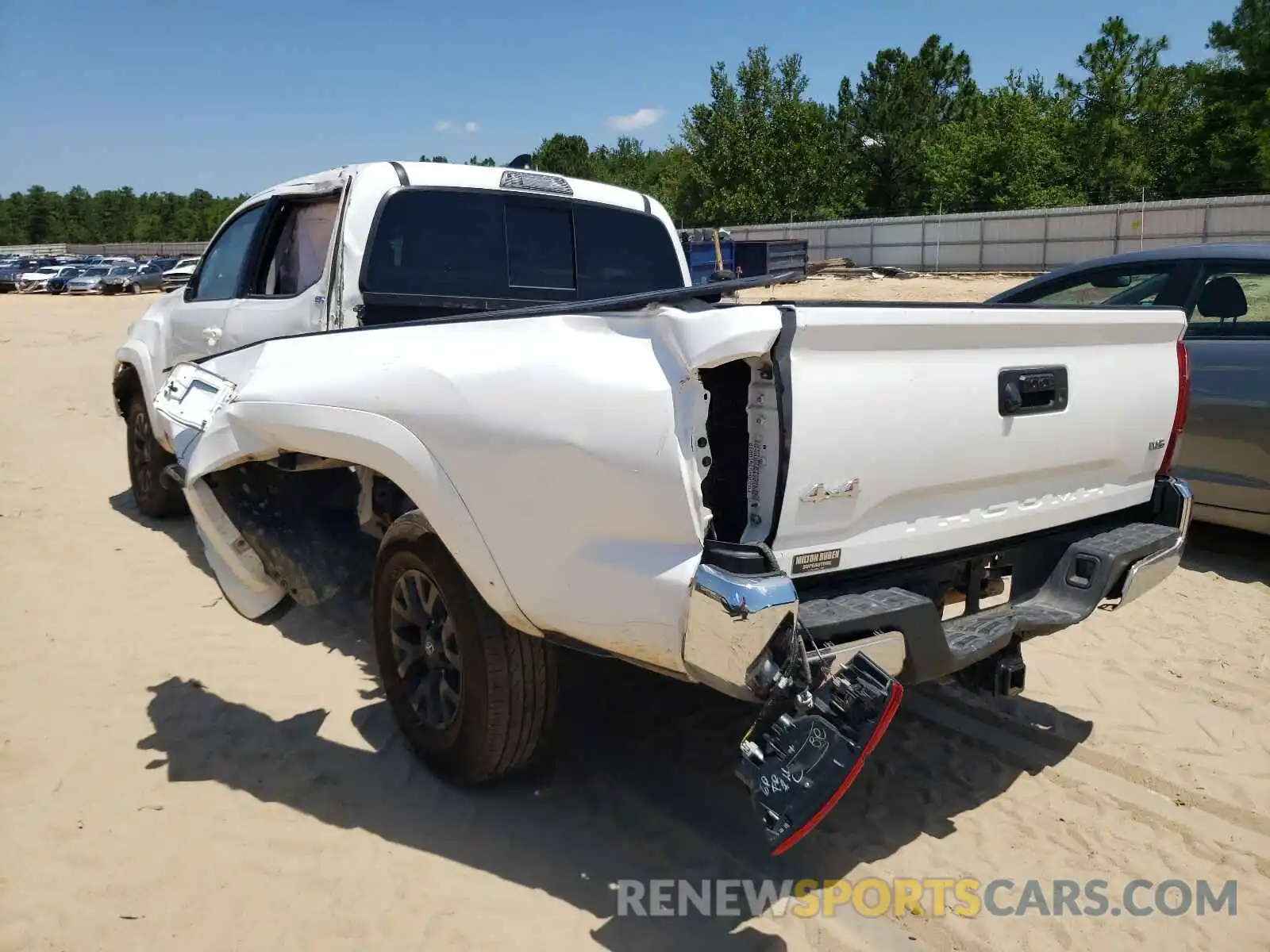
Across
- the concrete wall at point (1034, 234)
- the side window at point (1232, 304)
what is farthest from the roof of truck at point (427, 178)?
the concrete wall at point (1034, 234)

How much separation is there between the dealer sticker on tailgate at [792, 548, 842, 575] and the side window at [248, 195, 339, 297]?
111 inches

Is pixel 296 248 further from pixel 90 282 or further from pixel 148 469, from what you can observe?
pixel 90 282

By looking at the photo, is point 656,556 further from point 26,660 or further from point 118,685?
point 26,660

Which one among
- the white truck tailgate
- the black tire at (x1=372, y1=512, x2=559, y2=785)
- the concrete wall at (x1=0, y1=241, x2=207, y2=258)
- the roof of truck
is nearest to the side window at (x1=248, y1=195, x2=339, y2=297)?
the roof of truck

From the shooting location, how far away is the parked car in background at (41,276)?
42.2 metres

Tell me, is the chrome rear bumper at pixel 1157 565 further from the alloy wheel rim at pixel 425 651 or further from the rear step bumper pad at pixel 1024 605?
the alloy wheel rim at pixel 425 651

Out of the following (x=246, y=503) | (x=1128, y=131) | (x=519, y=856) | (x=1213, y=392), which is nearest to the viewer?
(x=519, y=856)

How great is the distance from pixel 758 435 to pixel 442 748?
1.63 metres

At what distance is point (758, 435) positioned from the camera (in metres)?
2.54

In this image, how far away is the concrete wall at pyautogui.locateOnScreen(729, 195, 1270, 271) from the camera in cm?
2664

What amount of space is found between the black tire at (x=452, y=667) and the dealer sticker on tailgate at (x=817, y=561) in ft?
3.06

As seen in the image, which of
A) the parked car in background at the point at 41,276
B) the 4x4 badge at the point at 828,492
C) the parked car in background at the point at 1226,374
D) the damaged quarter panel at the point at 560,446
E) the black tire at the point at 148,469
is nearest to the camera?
the damaged quarter panel at the point at 560,446

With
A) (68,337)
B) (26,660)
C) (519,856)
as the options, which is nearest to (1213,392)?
(519,856)

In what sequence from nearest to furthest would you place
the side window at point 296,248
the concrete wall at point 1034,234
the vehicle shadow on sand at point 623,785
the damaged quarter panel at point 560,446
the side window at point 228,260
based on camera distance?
the damaged quarter panel at point 560,446 → the vehicle shadow on sand at point 623,785 → the side window at point 296,248 → the side window at point 228,260 → the concrete wall at point 1034,234
